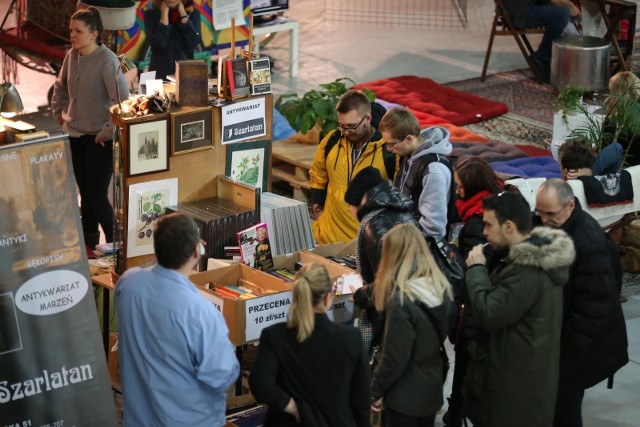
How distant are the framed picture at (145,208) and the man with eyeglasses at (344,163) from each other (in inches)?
38.3

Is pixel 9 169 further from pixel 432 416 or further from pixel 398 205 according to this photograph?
pixel 432 416

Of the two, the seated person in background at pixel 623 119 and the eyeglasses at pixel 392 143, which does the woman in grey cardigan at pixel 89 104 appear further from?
the seated person in background at pixel 623 119

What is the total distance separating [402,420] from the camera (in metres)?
4.59

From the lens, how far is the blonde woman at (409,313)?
4.32 m

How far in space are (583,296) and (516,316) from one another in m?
0.47

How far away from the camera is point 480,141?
920 cm

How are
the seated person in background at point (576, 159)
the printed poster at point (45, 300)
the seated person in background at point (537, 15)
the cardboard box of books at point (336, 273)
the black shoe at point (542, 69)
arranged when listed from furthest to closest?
the black shoe at point (542, 69) < the seated person in background at point (537, 15) < the seated person in background at point (576, 159) < the cardboard box of books at point (336, 273) < the printed poster at point (45, 300)

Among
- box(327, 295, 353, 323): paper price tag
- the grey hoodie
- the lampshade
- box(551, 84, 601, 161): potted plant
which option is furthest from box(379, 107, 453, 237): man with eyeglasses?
box(551, 84, 601, 161): potted plant

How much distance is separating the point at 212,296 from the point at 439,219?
1.22m

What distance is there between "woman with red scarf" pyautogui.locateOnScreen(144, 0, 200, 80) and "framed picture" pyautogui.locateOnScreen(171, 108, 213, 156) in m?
3.64

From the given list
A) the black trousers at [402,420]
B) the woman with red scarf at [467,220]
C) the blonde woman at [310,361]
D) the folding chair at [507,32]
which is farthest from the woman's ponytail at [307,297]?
the folding chair at [507,32]

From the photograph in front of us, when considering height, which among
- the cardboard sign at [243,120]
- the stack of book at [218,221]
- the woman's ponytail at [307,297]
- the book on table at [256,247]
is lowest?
the book on table at [256,247]

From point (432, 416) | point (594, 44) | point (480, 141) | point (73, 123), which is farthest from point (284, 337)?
point (594, 44)

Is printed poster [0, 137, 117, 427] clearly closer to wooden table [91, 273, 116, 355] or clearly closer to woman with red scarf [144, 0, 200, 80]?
wooden table [91, 273, 116, 355]
